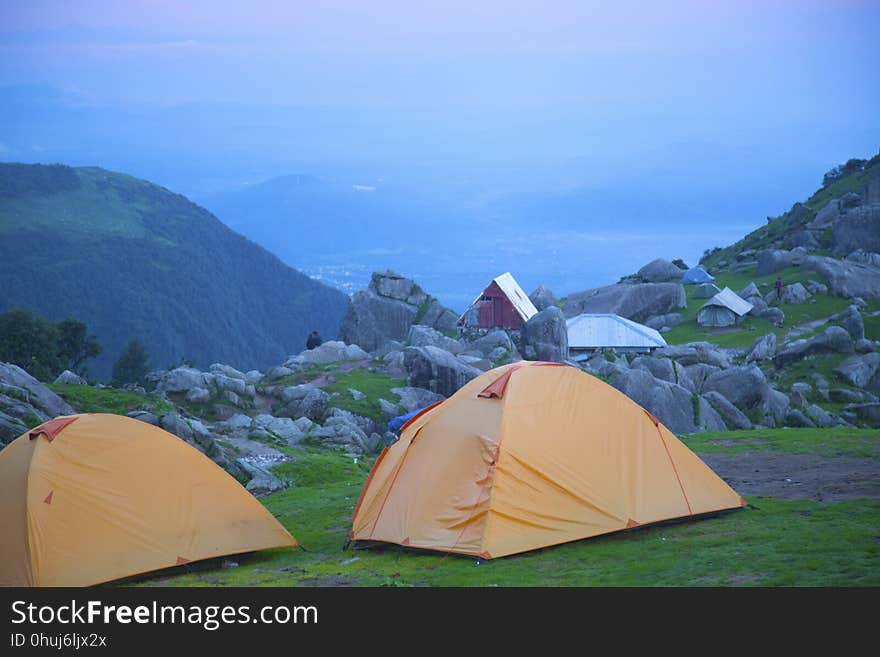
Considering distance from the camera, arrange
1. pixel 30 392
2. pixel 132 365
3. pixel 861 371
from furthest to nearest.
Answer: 1. pixel 132 365
2. pixel 861 371
3. pixel 30 392

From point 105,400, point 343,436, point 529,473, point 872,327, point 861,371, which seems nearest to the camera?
point 529,473

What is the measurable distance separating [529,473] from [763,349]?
49.7 metres

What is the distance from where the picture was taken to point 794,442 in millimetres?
30172

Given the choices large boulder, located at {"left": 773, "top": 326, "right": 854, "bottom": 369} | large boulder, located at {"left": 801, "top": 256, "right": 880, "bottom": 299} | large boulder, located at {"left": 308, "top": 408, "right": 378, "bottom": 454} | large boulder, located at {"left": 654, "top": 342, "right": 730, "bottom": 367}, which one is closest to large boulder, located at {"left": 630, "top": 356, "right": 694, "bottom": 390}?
large boulder, located at {"left": 654, "top": 342, "right": 730, "bottom": 367}

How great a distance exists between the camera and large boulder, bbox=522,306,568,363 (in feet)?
190

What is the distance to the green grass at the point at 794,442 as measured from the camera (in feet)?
91.0

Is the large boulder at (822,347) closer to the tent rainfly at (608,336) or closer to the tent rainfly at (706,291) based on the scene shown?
the tent rainfly at (608,336)

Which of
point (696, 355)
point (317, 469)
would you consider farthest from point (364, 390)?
point (696, 355)

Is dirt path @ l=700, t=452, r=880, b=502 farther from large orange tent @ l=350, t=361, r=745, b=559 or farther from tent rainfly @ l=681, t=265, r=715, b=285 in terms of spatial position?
tent rainfly @ l=681, t=265, r=715, b=285

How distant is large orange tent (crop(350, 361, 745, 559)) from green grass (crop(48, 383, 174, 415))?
17663 mm

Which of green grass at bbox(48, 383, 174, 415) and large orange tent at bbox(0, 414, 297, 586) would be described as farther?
green grass at bbox(48, 383, 174, 415)

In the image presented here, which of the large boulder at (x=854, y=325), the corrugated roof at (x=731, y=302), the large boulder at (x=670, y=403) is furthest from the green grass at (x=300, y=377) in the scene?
the corrugated roof at (x=731, y=302)

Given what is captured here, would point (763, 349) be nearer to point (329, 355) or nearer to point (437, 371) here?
point (437, 371)
